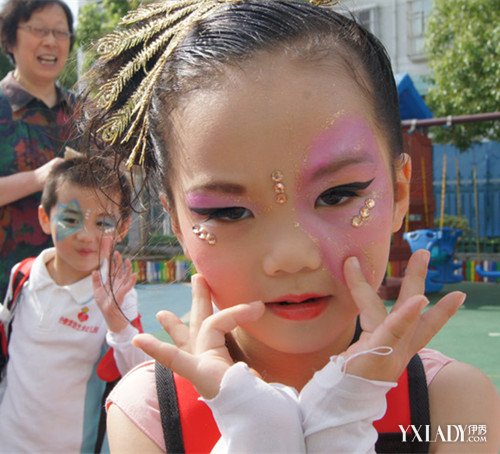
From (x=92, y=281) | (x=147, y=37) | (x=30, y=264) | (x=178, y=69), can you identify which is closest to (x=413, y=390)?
(x=178, y=69)

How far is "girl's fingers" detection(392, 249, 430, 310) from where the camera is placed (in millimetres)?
973

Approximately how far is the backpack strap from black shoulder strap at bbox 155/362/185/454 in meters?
1.39

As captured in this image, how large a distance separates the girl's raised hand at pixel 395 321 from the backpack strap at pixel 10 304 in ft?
5.74

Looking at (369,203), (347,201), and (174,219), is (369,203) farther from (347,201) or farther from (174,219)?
(174,219)

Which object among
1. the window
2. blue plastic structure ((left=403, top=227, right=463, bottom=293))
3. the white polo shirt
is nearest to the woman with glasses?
the white polo shirt

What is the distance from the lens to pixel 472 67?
964cm

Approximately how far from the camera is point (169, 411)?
1.14 meters

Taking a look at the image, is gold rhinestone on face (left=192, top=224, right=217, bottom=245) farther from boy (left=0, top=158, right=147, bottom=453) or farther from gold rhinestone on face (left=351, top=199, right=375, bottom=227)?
boy (left=0, top=158, right=147, bottom=453)

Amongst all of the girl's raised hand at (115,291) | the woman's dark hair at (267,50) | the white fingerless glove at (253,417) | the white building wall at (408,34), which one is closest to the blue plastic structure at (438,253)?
the girl's raised hand at (115,291)

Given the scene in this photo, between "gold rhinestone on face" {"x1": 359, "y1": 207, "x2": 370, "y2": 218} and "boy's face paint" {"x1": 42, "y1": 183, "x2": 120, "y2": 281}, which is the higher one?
"gold rhinestone on face" {"x1": 359, "y1": 207, "x2": 370, "y2": 218}

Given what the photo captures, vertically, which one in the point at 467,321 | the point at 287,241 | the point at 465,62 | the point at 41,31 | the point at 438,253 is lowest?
the point at 467,321

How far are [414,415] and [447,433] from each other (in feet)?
0.22

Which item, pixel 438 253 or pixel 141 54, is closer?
pixel 141 54

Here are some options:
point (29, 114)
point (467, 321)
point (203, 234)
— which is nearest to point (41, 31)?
point (29, 114)
